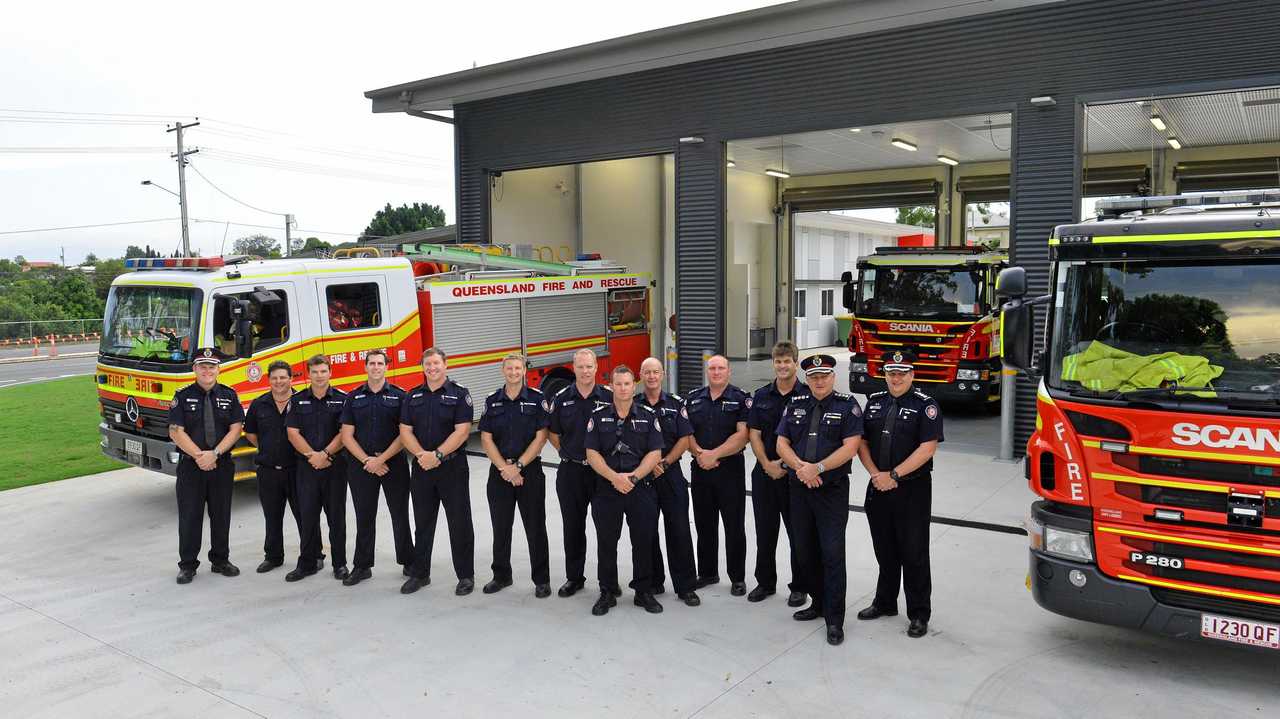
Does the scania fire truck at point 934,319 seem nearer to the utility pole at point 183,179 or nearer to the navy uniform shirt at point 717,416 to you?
the navy uniform shirt at point 717,416

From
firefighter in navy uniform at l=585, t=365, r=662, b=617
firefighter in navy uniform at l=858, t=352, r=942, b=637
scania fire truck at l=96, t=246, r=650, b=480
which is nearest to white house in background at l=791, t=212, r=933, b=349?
scania fire truck at l=96, t=246, r=650, b=480

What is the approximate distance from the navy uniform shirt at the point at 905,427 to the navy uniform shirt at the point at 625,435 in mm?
1363

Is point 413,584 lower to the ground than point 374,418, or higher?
lower

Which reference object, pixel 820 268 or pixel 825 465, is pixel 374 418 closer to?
pixel 825 465

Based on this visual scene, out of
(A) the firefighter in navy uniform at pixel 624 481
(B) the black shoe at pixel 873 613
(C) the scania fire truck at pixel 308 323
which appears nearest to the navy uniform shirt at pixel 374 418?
(A) the firefighter in navy uniform at pixel 624 481

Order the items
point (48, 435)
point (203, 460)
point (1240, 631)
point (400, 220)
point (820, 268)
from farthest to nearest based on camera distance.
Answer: point (400, 220) < point (820, 268) < point (48, 435) < point (203, 460) < point (1240, 631)

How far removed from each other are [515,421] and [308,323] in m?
3.89

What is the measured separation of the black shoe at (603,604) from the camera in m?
5.89

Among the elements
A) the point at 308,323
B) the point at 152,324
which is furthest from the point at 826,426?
the point at 152,324

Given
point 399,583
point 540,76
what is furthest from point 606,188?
point 399,583

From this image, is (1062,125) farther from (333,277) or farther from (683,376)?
(333,277)

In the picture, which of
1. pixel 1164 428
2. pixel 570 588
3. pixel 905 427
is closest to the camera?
pixel 1164 428

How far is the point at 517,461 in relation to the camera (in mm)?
6203

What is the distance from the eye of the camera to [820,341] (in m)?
28.0
